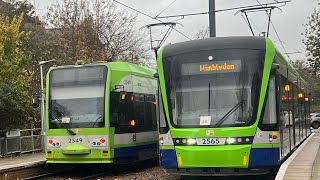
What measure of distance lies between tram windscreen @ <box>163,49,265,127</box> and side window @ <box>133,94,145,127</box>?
466 centimetres

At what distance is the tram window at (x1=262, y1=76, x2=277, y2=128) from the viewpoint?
10971 millimetres

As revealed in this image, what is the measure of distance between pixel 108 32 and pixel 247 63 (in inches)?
1121

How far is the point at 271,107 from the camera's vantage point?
36.7 feet

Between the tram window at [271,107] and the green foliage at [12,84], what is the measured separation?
46.3ft

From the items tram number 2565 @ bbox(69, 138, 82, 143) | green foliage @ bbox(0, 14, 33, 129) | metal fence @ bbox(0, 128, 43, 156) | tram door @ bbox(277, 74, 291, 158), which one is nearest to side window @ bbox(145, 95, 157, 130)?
tram number 2565 @ bbox(69, 138, 82, 143)

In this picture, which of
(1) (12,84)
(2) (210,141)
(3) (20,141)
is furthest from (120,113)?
(1) (12,84)

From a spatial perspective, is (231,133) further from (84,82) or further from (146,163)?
(146,163)

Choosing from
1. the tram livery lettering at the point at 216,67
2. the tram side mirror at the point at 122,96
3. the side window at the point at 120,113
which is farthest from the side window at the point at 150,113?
the tram livery lettering at the point at 216,67

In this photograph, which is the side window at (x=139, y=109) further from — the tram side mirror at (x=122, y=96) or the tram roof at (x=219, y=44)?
the tram roof at (x=219, y=44)

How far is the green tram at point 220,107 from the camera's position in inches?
421

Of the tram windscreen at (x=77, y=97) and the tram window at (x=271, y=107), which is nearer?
the tram window at (x=271, y=107)

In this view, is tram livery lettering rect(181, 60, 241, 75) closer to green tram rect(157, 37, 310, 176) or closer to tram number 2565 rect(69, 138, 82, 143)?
green tram rect(157, 37, 310, 176)

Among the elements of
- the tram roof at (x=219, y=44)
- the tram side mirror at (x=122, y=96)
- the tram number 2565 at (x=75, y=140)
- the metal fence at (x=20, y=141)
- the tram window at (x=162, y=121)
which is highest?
the tram roof at (x=219, y=44)

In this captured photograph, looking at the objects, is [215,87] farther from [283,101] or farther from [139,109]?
[139,109]
